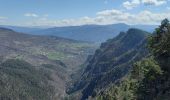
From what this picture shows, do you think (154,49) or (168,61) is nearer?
(168,61)

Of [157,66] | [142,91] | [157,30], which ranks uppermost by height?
[157,30]

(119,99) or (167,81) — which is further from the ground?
(167,81)

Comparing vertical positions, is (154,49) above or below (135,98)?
above

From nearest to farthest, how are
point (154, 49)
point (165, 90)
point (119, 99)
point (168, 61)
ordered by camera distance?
point (165, 90)
point (168, 61)
point (154, 49)
point (119, 99)

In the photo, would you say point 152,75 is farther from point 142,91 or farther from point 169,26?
point 169,26

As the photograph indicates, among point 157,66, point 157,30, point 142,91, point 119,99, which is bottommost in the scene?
point 119,99

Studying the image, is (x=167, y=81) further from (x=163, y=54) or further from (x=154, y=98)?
(x=163, y=54)

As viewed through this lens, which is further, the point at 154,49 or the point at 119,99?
the point at 119,99

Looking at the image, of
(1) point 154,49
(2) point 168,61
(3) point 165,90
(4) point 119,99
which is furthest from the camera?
(4) point 119,99

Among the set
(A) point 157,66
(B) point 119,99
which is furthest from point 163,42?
(B) point 119,99
